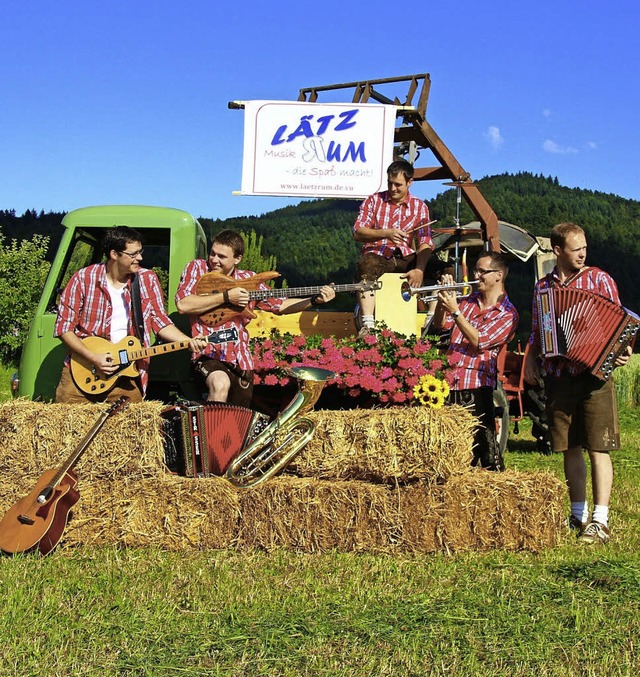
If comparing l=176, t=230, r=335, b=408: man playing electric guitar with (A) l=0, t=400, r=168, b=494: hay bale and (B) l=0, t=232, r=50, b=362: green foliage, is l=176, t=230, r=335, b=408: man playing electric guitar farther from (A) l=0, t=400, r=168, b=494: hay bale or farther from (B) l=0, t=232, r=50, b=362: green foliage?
(B) l=0, t=232, r=50, b=362: green foliage

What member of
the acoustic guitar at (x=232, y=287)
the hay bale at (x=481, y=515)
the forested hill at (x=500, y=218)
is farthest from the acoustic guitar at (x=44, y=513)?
the forested hill at (x=500, y=218)

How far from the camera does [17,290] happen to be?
2006cm

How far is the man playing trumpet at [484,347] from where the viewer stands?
6.01 m

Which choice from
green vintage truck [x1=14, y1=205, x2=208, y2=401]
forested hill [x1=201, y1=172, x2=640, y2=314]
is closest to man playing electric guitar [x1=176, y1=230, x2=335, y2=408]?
green vintage truck [x1=14, y1=205, x2=208, y2=401]

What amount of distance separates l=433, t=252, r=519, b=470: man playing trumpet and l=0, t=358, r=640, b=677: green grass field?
3.68 ft

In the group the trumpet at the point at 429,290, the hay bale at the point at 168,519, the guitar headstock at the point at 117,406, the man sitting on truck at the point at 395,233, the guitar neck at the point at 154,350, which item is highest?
the man sitting on truck at the point at 395,233

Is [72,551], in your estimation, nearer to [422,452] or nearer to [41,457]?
[41,457]

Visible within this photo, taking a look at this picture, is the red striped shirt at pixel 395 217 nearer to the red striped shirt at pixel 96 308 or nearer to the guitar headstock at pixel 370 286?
the guitar headstock at pixel 370 286

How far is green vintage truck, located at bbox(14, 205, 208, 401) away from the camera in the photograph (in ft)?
22.4

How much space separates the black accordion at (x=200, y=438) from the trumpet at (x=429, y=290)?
1.75m

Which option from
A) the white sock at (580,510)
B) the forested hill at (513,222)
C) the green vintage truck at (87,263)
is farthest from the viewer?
the forested hill at (513,222)

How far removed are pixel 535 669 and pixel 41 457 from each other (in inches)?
136

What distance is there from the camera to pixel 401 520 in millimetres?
5191

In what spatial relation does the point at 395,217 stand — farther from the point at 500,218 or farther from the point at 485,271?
the point at 500,218
